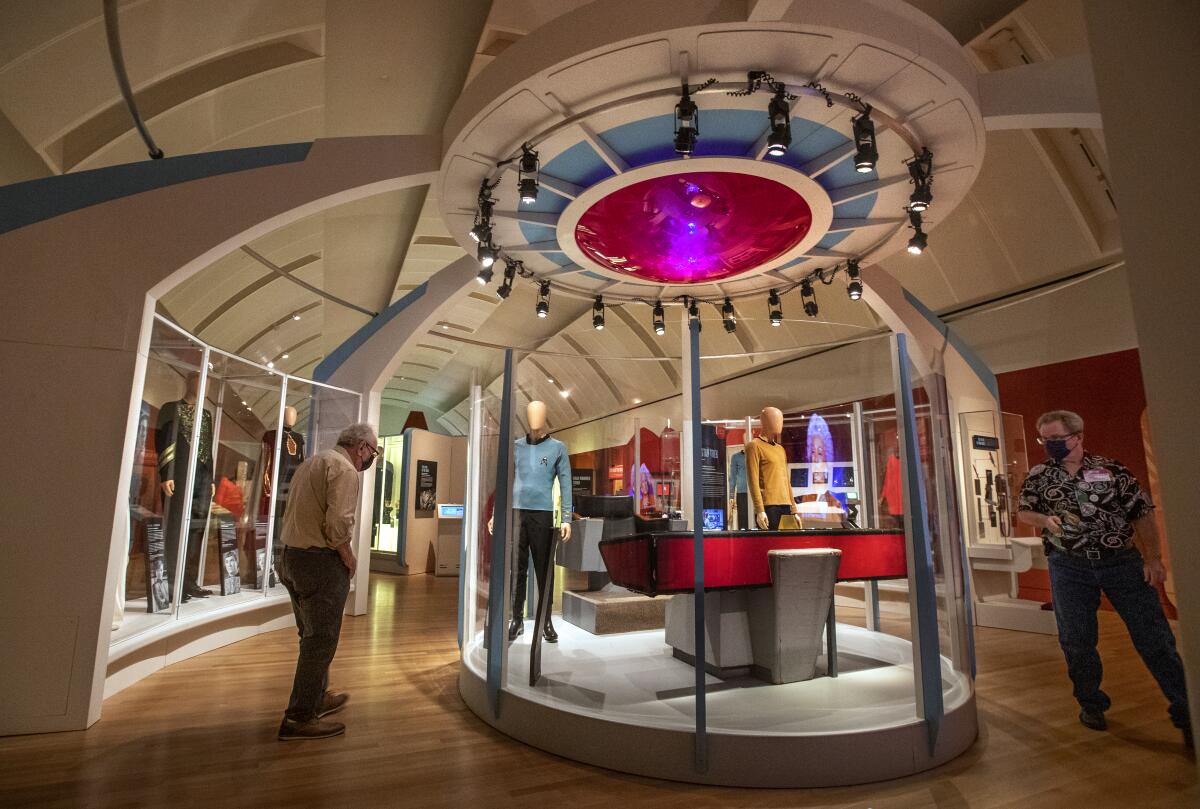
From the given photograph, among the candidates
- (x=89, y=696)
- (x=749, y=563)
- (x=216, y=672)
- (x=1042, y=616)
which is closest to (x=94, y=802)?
(x=89, y=696)

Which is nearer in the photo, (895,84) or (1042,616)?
(895,84)

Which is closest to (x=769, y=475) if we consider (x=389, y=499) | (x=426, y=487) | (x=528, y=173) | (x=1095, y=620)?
(x=1095, y=620)

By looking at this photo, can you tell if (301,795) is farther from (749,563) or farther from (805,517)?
(805,517)

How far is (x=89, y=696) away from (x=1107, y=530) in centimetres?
569

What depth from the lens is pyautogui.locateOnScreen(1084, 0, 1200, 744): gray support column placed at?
94 cm

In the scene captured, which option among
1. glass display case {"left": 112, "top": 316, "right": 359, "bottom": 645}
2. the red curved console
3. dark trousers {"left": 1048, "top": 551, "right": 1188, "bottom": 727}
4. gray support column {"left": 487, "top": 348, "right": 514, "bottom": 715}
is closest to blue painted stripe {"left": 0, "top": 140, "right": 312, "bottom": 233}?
glass display case {"left": 112, "top": 316, "right": 359, "bottom": 645}

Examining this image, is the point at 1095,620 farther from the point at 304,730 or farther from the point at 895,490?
the point at 304,730

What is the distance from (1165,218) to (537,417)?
374 cm

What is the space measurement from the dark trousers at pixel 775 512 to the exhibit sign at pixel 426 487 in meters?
9.62

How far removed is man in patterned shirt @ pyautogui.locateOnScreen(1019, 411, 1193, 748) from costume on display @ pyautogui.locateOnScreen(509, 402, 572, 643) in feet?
9.56

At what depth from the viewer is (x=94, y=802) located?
2537 millimetres

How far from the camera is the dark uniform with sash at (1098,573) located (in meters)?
3.42

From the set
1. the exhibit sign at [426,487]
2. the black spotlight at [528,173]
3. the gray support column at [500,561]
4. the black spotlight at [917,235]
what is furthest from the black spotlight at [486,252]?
the exhibit sign at [426,487]

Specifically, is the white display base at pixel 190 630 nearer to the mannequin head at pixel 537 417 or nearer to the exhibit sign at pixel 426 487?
the mannequin head at pixel 537 417
